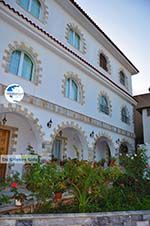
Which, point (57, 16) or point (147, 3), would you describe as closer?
point (147, 3)

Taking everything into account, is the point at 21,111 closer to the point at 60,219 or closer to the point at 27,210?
the point at 27,210

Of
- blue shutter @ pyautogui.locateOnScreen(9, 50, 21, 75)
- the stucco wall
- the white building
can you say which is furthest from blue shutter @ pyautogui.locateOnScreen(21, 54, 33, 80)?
the stucco wall

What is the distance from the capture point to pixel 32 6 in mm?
Result: 9562

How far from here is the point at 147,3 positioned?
293cm

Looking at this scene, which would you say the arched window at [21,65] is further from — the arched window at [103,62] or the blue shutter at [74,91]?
the arched window at [103,62]

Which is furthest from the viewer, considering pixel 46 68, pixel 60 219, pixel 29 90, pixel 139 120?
pixel 139 120

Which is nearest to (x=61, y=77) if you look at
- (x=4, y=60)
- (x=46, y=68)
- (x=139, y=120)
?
(x=46, y=68)

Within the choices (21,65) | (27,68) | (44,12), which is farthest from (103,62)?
(21,65)

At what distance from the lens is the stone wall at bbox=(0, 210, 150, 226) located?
11.4 ft

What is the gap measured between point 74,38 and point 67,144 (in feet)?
20.6

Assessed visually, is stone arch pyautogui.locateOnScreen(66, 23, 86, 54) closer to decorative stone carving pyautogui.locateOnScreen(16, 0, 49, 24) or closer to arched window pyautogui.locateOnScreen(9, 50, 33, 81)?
decorative stone carving pyautogui.locateOnScreen(16, 0, 49, 24)

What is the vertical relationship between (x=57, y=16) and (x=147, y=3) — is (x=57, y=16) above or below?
above

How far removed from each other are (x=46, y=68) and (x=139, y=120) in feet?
44.4

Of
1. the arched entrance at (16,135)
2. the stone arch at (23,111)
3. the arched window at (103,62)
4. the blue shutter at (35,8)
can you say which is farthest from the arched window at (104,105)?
the blue shutter at (35,8)
